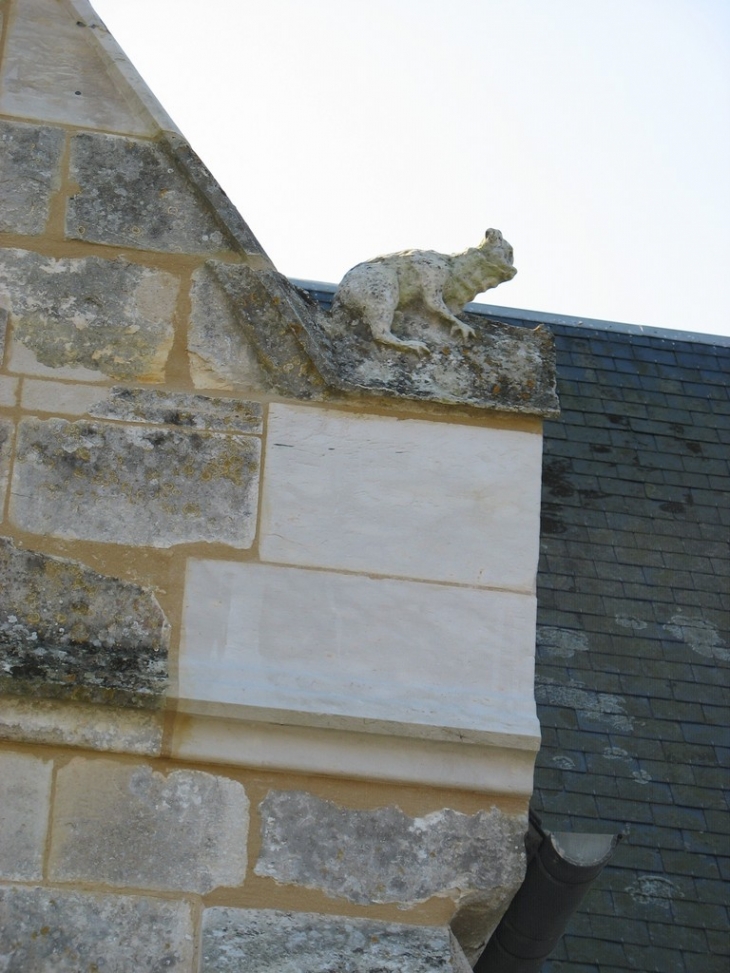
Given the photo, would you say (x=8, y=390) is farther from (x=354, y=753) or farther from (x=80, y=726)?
(x=354, y=753)

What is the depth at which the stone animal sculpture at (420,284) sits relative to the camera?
3967 mm

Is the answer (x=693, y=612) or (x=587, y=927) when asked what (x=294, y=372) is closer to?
(x=587, y=927)

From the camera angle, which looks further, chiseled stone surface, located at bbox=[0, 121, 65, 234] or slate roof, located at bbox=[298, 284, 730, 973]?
slate roof, located at bbox=[298, 284, 730, 973]

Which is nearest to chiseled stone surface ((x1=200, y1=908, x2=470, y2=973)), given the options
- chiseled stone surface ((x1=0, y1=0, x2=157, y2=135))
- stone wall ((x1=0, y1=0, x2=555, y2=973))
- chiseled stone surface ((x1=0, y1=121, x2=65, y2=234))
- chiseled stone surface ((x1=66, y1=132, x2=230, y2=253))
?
stone wall ((x1=0, y1=0, x2=555, y2=973))

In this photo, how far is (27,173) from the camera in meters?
3.96

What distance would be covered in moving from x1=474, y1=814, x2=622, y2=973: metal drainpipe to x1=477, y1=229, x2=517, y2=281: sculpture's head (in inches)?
50.2

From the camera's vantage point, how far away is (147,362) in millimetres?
3818

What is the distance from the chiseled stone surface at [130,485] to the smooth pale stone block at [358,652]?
106 millimetres

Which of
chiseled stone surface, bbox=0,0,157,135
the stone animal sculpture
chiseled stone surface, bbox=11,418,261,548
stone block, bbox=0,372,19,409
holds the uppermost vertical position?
chiseled stone surface, bbox=0,0,157,135

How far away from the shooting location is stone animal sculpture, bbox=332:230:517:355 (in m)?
3.97

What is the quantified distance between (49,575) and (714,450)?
490cm

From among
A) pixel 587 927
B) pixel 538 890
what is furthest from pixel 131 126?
pixel 587 927

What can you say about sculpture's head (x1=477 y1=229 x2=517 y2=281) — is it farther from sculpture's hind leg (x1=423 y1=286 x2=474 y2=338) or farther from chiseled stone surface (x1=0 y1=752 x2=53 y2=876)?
chiseled stone surface (x1=0 y1=752 x2=53 y2=876)

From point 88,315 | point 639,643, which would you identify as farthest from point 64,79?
point 639,643
